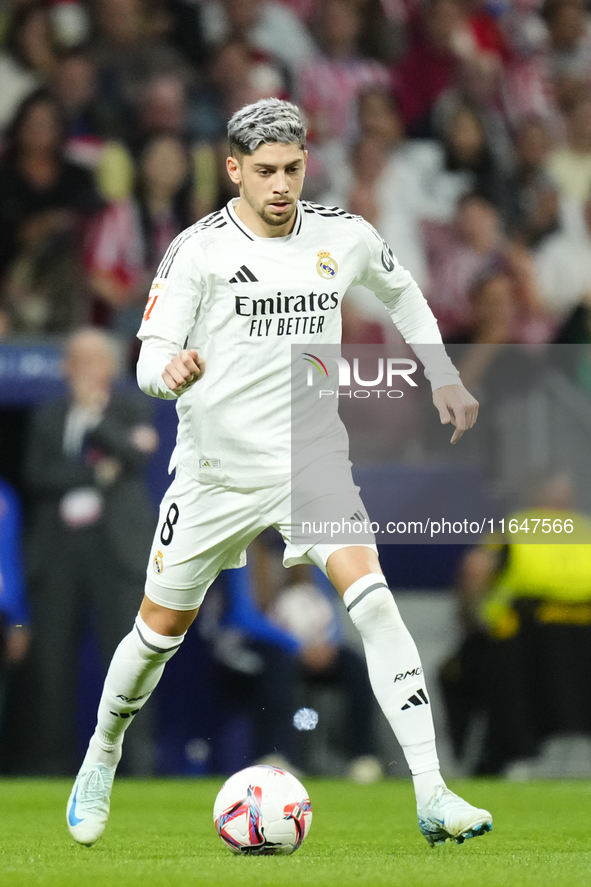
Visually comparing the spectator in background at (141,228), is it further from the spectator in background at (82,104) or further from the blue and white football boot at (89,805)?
the blue and white football boot at (89,805)

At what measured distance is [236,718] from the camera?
8414mm

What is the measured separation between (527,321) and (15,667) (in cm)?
456

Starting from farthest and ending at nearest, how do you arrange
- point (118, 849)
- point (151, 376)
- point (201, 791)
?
1. point (201, 791)
2. point (118, 849)
3. point (151, 376)

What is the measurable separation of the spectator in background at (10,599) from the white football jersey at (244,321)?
3.86 meters

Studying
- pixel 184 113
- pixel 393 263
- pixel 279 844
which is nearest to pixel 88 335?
pixel 184 113

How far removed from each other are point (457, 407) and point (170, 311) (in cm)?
102

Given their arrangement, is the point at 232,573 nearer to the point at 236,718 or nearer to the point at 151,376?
the point at 236,718

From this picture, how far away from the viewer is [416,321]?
500 centimetres

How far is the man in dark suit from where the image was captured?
8258 mm

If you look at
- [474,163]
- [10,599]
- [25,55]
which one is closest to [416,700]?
[10,599]

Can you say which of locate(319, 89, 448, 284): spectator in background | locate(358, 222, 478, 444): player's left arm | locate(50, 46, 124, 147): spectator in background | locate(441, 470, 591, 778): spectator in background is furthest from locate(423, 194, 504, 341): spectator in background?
locate(358, 222, 478, 444): player's left arm

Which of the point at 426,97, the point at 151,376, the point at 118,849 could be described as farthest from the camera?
the point at 426,97

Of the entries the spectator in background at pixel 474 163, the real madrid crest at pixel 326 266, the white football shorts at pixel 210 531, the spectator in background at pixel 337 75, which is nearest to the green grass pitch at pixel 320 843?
the white football shorts at pixel 210 531

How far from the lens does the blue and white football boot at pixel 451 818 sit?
4.15 m
